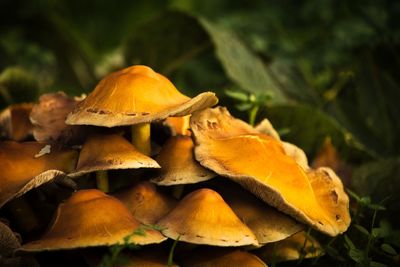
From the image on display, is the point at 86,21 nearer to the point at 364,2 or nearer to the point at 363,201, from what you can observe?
the point at 364,2

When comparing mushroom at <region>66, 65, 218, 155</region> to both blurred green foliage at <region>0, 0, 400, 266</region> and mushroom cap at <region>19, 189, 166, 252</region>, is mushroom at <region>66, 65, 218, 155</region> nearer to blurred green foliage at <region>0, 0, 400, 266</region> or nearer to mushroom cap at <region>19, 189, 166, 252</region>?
mushroom cap at <region>19, 189, 166, 252</region>

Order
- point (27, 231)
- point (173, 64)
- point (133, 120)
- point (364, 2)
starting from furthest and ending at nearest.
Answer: point (364, 2) < point (173, 64) < point (27, 231) < point (133, 120)

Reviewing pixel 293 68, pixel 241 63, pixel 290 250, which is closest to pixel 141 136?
pixel 290 250

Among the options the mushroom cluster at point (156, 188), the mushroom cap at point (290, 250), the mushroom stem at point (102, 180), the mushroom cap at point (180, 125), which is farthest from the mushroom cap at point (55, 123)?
the mushroom cap at point (290, 250)

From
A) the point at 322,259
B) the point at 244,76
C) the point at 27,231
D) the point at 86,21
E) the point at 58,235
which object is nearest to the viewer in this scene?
the point at 58,235

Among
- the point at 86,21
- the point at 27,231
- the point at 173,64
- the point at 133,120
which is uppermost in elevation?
the point at 133,120

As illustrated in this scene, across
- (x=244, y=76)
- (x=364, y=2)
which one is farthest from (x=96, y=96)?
(x=364, y=2)

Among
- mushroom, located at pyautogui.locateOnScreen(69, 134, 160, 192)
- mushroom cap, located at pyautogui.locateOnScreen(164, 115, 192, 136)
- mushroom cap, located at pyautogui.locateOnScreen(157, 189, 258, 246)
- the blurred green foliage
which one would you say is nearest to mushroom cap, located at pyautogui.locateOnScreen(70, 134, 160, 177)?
mushroom, located at pyautogui.locateOnScreen(69, 134, 160, 192)
